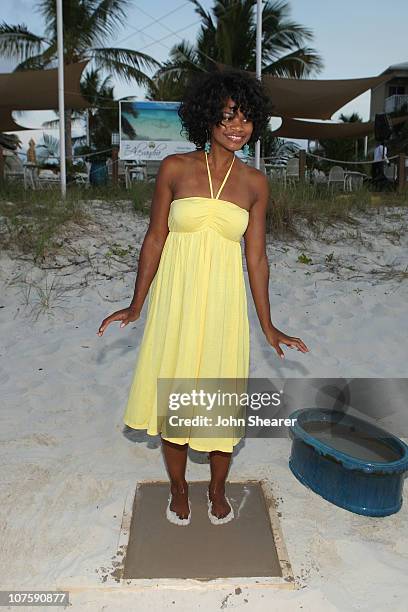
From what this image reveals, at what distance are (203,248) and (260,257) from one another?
0.30 metres

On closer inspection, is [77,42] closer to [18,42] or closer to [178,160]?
[18,42]

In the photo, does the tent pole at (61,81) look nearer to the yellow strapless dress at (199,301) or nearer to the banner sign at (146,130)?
the banner sign at (146,130)

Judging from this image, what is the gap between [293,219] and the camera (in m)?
6.71

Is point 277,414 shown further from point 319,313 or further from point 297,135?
point 297,135

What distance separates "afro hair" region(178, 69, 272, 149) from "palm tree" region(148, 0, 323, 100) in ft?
48.3

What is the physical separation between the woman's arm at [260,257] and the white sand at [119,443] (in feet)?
2.70

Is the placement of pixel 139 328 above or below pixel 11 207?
A: below

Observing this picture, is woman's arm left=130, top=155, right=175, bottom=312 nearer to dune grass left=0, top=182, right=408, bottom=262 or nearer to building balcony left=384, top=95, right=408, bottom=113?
dune grass left=0, top=182, right=408, bottom=262

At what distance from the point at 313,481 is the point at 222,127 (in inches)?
64.6

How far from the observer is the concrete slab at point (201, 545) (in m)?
1.91

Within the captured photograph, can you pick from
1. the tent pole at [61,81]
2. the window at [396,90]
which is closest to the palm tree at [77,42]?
the tent pole at [61,81]

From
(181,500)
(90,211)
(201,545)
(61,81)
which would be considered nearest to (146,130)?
(61,81)

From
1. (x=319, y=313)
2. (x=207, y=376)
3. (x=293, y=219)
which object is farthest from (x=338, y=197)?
(x=207, y=376)

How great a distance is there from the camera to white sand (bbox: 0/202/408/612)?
6.20ft
